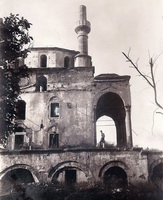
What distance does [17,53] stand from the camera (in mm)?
12250

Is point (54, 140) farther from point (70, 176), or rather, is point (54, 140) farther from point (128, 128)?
point (128, 128)

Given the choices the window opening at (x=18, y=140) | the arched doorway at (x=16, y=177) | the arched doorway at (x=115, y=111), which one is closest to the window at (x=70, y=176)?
the arched doorway at (x=16, y=177)

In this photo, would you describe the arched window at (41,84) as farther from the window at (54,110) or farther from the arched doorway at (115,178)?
the arched doorway at (115,178)

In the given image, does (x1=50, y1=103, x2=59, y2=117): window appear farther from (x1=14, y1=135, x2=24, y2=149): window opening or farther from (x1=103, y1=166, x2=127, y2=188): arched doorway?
(x1=103, y1=166, x2=127, y2=188): arched doorway

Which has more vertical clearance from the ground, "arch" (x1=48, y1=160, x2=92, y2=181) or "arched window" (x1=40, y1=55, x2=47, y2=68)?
"arched window" (x1=40, y1=55, x2=47, y2=68)

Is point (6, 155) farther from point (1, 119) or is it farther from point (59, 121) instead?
point (1, 119)

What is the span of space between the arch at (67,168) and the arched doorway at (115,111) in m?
6.08

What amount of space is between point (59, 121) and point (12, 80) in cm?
1147

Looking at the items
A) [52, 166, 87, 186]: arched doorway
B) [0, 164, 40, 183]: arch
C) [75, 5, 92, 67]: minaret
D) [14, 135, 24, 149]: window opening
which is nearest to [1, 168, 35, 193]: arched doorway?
[0, 164, 40, 183]: arch

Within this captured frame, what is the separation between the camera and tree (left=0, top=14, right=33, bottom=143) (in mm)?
11586

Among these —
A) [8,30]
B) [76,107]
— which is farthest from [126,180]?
[8,30]

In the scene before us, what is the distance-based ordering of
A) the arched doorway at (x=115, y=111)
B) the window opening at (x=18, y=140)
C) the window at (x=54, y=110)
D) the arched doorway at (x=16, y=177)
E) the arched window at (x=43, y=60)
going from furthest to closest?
the arched window at (x=43, y=60) < the arched doorway at (x=115, y=111) < the window at (x=54, y=110) < the window opening at (x=18, y=140) < the arched doorway at (x=16, y=177)

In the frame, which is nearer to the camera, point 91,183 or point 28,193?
point 28,193

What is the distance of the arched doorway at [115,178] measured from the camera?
18.4 meters
